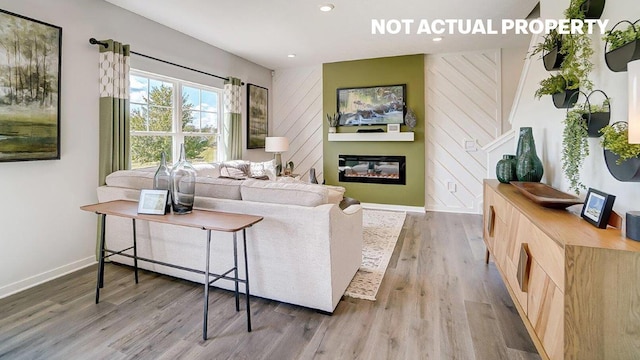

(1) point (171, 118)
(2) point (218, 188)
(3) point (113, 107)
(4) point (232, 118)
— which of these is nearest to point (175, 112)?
(1) point (171, 118)

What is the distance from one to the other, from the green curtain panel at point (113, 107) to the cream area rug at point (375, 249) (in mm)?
2650

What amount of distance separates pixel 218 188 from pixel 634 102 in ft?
7.77

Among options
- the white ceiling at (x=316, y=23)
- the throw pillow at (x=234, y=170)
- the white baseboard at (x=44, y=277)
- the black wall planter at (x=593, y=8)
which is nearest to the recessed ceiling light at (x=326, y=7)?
the white ceiling at (x=316, y=23)

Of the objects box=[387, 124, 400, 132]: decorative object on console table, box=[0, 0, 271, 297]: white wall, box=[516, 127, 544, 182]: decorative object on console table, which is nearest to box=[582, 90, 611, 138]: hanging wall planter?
box=[516, 127, 544, 182]: decorative object on console table

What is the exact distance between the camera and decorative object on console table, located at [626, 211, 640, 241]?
47.3 inches

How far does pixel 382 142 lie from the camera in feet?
18.5

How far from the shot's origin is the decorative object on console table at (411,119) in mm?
5301

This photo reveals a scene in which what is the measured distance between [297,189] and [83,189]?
2277 millimetres

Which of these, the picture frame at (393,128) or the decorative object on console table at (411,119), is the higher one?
the decorative object on console table at (411,119)

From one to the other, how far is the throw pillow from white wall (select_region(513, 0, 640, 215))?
11.4 ft

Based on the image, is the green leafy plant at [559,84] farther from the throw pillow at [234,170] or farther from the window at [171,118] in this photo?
the window at [171,118]

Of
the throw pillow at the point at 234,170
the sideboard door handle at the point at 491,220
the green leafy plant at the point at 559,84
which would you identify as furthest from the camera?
the throw pillow at the point at 234,170

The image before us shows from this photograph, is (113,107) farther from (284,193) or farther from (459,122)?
(459,122)

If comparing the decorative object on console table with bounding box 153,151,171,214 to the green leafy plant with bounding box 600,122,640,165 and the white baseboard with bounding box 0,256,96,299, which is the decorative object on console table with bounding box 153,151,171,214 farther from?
the green leafy plant with bounding box 600,122,640,165
